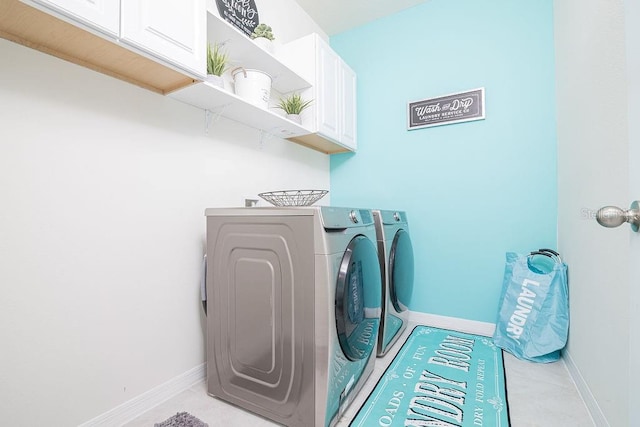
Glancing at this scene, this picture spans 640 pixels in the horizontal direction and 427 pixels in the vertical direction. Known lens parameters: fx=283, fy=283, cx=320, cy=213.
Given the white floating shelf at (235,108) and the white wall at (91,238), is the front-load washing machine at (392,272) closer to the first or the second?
the white floating shelf at (235,108)

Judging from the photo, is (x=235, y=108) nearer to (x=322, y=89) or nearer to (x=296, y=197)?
(x=296, y=197)

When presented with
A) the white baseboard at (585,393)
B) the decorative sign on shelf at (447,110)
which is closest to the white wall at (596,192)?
the white baseboard at (585,393)

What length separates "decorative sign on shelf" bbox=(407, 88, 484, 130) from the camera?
2322 mm

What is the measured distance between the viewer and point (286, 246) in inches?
48.2

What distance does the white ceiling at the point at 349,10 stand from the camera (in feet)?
8.29

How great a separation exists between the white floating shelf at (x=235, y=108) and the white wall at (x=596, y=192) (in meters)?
1.59

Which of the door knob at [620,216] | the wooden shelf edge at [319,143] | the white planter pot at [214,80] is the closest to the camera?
the door knob at [620,216]

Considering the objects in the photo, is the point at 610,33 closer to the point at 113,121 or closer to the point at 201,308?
the point at 113,121

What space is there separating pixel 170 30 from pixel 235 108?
55 cm

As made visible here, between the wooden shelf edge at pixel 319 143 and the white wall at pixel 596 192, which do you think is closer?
the white wall at pixel 596 192

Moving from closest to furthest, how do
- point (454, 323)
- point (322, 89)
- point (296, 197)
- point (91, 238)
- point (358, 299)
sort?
1. point (91, 238)
2. point (358, 299)
3. point (296, 197)
4. point (322, 89)
5. point (454, 323)

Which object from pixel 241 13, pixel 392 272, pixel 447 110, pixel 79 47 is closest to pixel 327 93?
pixel 241 13

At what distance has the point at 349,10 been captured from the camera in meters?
2.62

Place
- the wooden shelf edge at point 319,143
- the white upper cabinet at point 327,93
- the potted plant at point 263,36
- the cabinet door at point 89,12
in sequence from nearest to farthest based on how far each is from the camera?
the cabinet door at point 89,12
the potted plant at point 263,36
the white upper cabinet at point 327,93
the wooden shelf edge at point 319,143
